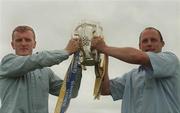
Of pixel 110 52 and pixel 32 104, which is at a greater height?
pixel 110 52

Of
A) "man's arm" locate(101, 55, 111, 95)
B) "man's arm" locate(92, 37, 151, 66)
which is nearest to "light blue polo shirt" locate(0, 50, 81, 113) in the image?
"man's arm" locate(92, 37, 151, 66)

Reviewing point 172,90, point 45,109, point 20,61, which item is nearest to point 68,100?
point 45,109

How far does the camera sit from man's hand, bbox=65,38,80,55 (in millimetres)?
8227

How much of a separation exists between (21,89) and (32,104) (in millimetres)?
302

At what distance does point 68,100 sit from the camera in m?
8.28

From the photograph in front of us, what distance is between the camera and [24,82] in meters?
8.20

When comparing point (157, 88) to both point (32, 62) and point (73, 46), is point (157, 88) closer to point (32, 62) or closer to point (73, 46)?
point (73, 46)

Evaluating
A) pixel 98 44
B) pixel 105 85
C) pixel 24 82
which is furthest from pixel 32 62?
pixel 105 85

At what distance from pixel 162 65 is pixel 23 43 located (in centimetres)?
237

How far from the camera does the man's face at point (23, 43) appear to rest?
27.6ft

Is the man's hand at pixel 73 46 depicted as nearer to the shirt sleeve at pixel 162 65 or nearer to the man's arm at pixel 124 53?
the man's arm at pixel 124 53

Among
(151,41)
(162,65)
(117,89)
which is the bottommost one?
(117,89)

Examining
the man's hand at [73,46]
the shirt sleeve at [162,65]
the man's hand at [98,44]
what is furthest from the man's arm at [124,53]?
the man's hand at [73,46]

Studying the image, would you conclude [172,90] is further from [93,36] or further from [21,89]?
[21,89]
